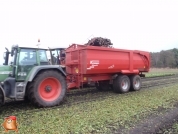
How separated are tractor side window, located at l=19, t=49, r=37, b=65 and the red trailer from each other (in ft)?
7.63

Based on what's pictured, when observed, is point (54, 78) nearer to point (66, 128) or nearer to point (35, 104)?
point (35, 104)

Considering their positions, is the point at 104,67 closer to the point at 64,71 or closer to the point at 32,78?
the point at 64,71

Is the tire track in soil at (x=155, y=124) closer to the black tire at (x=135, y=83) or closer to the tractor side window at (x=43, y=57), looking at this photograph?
the tractor side window at (x=43, y=57)


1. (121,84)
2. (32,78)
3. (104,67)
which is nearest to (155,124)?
(32,78)

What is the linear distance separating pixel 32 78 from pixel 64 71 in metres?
2.93

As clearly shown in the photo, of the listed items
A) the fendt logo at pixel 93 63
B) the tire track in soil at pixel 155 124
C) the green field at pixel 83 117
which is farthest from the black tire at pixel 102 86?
the tire track in soil at pixel 155 124

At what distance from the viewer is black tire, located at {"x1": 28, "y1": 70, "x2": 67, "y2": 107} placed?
7297mm

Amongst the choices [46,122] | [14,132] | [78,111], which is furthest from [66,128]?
[78,111]

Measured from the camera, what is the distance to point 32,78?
23.5ft

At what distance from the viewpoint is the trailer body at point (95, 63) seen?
9.81 metres

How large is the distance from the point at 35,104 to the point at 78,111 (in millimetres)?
1555

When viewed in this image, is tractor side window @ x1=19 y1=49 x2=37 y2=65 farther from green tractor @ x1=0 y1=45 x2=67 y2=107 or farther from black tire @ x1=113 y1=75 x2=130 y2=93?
black tire @ x1=113 y1=75 x2=130 y2=93

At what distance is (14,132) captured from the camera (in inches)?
197

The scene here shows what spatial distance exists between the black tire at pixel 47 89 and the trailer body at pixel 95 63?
147cm
